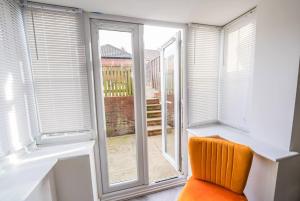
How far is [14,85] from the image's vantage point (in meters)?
1.21

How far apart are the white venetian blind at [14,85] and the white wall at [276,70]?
221cm

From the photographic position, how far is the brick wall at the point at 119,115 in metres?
1.75

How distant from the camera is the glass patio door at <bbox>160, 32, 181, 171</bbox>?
2073mm

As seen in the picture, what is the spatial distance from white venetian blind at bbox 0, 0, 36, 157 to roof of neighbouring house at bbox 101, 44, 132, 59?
2.40 feet

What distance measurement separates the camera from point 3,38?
1.11 metres

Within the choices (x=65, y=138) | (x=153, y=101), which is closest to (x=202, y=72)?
(x=153, y=101)

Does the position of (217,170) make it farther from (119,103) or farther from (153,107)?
(153,107)

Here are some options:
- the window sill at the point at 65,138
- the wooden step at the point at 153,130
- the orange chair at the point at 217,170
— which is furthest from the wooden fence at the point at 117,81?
the wooden step at the point at 153,130

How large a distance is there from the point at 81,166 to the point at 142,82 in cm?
109

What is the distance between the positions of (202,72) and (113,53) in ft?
3.95

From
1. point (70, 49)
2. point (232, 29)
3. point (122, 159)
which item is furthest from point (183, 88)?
point (70, 49)

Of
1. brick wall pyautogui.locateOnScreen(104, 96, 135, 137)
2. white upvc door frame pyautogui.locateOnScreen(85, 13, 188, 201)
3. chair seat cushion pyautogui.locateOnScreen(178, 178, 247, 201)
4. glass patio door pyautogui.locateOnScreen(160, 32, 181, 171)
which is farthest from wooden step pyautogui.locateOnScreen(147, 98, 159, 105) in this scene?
chair seat cushion pyautogui.locateOnScreen(178, 178, 247, 201)

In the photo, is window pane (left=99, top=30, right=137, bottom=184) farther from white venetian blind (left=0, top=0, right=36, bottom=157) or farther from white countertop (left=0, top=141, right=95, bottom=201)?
white venetian blind (left=0, top=0, right=36, bottom=157)

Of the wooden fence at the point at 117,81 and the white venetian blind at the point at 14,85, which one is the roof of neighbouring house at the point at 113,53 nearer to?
the wooden fence at the point at 117,81
